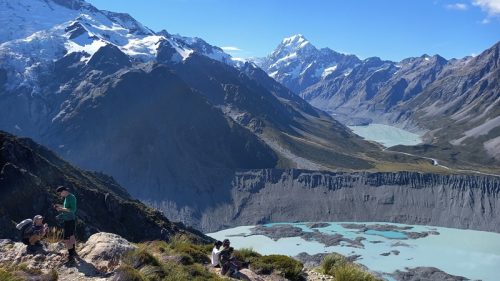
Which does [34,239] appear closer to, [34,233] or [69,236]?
[34,233]

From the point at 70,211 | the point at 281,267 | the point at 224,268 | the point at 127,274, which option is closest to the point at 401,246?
the point at 281,267

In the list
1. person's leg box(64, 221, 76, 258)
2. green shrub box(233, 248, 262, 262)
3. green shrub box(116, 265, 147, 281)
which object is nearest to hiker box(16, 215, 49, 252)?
person's leg box(64, 221, 76, 258)

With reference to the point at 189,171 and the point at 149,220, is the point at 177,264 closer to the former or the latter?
the point at 149,220

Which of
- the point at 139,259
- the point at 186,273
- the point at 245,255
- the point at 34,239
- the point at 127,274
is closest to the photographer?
the point at 127,274

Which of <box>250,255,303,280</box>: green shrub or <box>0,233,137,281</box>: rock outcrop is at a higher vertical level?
<box>0,233,137,281</box>: rock outcrop

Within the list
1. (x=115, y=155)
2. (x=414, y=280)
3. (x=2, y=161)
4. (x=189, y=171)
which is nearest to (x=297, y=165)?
(x=189, y=171)

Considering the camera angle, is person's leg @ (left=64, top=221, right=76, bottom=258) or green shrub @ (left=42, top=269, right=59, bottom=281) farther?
person's leg @ (left=64, top=221, right=76, bottom=258)

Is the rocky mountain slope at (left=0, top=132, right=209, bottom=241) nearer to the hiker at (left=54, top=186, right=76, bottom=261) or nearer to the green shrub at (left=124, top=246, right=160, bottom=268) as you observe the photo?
the hiker at (left=54, top=186, right=76, bottom=261)
